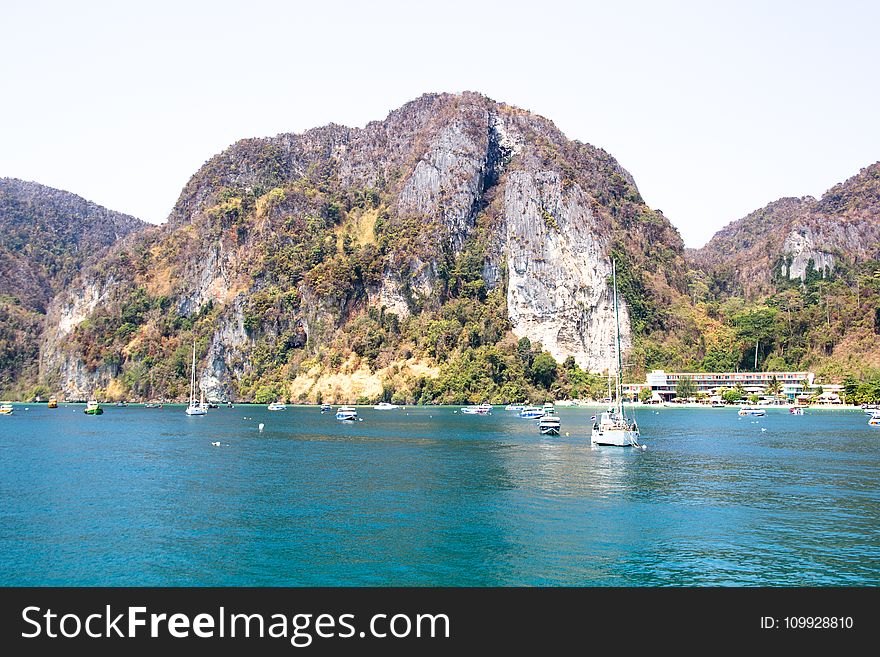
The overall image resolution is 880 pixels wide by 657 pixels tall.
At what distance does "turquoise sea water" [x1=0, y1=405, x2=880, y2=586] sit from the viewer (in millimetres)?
40062

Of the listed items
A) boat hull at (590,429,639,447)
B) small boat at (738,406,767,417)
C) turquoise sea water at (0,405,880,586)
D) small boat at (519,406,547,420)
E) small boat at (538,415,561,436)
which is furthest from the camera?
small boat at (738,406,767,417)

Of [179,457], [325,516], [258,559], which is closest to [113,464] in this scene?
[179,457]

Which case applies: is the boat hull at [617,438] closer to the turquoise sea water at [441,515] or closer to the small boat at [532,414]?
the turquoise sea water at [441,515]

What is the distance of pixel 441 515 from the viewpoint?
54.6 meters

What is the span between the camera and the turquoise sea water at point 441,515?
131 ft

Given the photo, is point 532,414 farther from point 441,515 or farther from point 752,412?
point 441,515

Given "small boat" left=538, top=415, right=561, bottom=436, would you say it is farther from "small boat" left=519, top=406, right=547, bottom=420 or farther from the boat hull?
"small boat" left=519, top=406, right=547, bottom=420

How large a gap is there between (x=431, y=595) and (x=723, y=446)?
269 feet

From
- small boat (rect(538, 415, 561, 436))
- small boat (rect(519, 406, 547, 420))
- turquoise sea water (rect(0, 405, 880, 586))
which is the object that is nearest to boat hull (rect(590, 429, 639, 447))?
turquoise sea water (rect(0, 405, 880, 586))

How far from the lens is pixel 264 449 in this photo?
338 feet

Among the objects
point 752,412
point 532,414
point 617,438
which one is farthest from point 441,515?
point 752,412

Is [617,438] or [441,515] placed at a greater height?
[617,438]

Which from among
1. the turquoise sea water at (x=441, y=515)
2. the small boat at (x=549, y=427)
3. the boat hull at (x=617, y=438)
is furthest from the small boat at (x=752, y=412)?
the boat hull at (x=617, y=438)

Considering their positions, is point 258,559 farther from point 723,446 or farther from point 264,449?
point 723,446
